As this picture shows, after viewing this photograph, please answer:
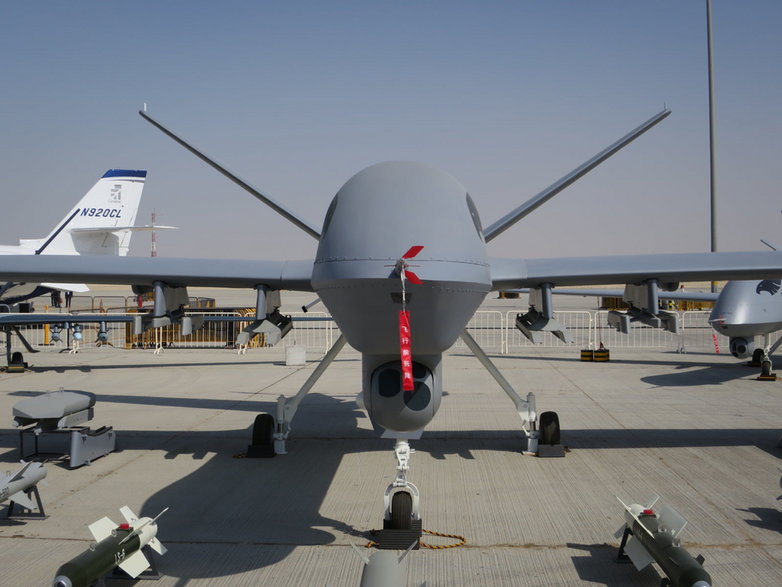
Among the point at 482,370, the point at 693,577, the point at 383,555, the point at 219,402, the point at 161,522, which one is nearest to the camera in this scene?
the point at 383,555

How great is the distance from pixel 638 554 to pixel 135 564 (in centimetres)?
404

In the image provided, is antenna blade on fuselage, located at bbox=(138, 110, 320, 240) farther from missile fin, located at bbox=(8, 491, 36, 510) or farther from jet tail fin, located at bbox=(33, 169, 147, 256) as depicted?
jet tail fin, located at bbox=(33, 169, 147, 256)

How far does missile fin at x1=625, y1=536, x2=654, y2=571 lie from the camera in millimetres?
5094

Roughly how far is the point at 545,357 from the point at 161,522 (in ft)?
52.3

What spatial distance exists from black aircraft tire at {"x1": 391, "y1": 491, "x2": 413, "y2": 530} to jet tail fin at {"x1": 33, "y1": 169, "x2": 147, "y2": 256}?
92.1 feet

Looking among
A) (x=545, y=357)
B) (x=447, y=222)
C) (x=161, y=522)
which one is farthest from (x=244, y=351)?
(x=447, y=222)

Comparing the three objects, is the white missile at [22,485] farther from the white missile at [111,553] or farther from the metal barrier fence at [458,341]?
the metal barrier fence at [458,341]

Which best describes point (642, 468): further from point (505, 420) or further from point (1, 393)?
point (1, 393)

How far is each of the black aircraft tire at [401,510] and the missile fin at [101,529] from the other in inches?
94.8

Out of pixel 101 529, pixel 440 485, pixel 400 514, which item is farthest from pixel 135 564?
pixel 440 485

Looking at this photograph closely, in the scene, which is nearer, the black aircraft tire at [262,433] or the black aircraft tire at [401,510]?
the black aircraft tire at [401,510]

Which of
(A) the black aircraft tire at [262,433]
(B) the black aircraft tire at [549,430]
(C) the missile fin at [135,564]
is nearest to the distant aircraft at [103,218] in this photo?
(A) the black aircraft tire at [262,433]

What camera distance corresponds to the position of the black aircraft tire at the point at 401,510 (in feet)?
19.3

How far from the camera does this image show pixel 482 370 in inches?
696
